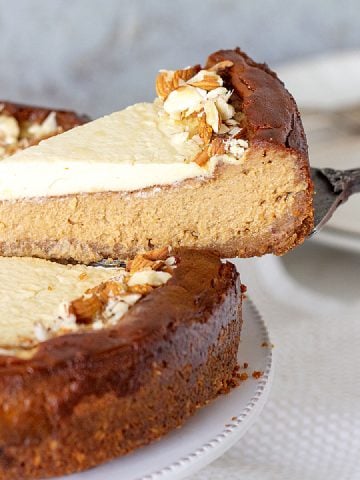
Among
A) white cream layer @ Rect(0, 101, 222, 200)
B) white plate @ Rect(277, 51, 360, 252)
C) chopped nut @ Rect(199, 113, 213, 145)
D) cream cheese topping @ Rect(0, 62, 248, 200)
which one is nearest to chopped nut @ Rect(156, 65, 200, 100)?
cream cheese topping @ Rect(0, 62, 248, 200)

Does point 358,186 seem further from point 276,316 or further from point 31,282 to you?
point 31,282

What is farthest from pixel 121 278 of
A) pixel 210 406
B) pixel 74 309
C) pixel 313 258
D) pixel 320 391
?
pixel 313 258

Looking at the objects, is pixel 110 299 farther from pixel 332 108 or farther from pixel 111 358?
pixel 332 108

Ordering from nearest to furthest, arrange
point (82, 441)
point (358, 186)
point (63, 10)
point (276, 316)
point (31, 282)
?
point (82, 441) < point (31, 282) < point (358, 186) < point (276, 316) < point (63, 10)

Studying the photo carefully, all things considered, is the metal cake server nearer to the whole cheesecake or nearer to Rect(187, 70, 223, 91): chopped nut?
Rect(187, 70, 223, 91): chopped nut

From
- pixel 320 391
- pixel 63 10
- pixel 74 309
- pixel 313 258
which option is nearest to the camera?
pixel 74 309

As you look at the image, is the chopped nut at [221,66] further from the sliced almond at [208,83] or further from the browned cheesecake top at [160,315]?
the browned cheesecake top at [160,315]

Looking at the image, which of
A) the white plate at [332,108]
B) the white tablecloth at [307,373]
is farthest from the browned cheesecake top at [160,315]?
the white plate at [332,108]
